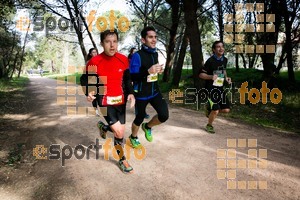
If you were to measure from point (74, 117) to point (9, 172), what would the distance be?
4.01m

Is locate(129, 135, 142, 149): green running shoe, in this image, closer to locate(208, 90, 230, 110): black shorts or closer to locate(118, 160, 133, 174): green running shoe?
locate(118, 160, 133, 174): green running shoe

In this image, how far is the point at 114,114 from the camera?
14.8 ft

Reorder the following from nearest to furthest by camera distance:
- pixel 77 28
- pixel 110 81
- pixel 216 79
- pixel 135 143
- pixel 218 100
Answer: pixel 110 81 < pixel 135 143 < pixel 216 79 < pixel 218 100 < pixel 77 28

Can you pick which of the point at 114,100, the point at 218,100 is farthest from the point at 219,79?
the point at 114,100

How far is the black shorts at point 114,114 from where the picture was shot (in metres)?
4.44

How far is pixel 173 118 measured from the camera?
8656mm

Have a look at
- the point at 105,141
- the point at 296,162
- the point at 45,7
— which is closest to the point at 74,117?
the point at 105,141

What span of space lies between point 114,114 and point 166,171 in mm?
1365

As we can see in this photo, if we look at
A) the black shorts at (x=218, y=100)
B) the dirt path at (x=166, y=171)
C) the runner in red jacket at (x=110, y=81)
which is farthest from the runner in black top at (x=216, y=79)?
the runner in red jacket at (x=110, y=81)

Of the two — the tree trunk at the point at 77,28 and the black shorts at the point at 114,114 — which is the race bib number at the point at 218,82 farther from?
the tree trunk at the point at 77,28

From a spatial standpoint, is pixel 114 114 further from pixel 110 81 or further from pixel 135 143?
pixel 135 143

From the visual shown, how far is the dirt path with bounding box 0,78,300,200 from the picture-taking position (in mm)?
3891

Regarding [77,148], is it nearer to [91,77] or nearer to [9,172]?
[9,172]

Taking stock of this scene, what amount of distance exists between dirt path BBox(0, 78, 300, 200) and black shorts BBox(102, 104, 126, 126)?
35.8 inches
